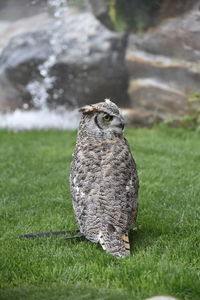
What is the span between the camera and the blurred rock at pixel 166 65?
13.0 meters

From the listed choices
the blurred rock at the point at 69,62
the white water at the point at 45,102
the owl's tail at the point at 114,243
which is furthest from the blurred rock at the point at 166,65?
the owl's tail at the point at 114,243

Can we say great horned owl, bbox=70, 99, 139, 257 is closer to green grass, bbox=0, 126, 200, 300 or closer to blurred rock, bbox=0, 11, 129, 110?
green grass, bbox=0, 126, 200, 300

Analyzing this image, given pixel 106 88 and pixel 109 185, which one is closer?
pixel 109 185

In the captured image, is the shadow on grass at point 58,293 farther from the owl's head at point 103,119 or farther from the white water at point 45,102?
the white water at point 45,102

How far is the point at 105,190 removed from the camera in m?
5.27

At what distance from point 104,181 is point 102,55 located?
8784 millimetres

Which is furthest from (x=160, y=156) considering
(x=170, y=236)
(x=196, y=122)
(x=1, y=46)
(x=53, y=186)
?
(x=1, y=46)

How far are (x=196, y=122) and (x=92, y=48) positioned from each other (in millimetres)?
3064

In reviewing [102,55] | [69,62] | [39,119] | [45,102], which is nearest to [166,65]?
[102,55]

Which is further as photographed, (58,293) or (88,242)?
(88,242)

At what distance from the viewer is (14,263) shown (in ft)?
16.2

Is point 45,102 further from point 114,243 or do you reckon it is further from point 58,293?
point 58,293

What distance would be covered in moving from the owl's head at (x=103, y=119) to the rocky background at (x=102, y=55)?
7.22 m

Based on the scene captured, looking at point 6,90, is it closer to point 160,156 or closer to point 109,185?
point 160,156
